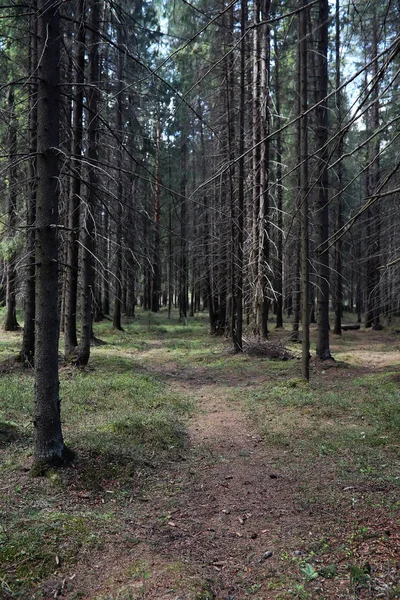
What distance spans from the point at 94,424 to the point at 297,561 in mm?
4181

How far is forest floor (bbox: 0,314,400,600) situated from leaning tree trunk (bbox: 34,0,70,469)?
660 mm

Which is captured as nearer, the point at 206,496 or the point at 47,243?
the point at 47,243

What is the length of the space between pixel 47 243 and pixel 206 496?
340 cm

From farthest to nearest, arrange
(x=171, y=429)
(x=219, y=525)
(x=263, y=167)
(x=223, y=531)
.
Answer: (x=263, y=167) < (x=171, y=429) < (x=219, y=525) < (x=223, y=531)

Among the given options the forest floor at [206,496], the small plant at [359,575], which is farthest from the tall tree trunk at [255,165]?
the small plant at [359,575]

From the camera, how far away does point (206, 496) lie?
4.82 metres

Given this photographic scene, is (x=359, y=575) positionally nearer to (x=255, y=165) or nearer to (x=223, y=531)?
(x=223, y=531)

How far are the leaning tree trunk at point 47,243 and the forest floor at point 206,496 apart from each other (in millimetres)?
660

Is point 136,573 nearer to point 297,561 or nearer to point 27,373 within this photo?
point 297,561

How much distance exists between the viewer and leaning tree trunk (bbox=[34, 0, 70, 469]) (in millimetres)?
4688

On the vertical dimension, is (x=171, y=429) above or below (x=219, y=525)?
Result: above

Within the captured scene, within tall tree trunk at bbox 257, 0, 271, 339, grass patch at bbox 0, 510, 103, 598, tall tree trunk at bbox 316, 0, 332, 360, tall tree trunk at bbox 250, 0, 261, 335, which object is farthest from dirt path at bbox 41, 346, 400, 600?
tall tree trunk at bbox 250, 0, 261, 335

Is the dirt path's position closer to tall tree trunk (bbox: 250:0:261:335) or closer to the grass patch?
the grass patch

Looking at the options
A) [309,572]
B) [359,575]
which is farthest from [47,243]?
[359,575]
